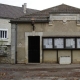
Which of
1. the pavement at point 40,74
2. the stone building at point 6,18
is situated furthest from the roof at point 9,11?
the pavement at point 40,74

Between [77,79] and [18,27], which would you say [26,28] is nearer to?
[18,27]

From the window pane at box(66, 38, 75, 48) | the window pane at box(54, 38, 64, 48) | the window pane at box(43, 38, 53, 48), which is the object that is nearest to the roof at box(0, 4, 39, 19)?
the window pane at box(43, 38, 53, 48)

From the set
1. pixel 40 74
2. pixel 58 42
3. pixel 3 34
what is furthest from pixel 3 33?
pixel 40 74

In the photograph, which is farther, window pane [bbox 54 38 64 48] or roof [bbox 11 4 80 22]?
window pane [bbox 54 38 64 48]

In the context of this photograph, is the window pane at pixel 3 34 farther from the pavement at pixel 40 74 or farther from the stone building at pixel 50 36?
the pavement at pixel 40 74

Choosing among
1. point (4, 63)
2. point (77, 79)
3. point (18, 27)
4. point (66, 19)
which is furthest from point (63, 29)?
point (77, 79)

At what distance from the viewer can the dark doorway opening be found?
21016 mm

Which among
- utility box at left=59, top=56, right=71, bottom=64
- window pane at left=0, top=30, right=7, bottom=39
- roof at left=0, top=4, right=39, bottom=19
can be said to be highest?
roof at left=0, top=4, right=39, bottom=19

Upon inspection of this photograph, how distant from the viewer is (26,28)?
2075 centimetres

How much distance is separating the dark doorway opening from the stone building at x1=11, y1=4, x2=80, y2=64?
26 centimetres

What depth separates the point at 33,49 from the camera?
2128 centimetres

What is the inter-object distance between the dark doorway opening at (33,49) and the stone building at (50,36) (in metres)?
0.26

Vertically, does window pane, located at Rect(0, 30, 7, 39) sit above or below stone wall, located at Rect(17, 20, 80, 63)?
above

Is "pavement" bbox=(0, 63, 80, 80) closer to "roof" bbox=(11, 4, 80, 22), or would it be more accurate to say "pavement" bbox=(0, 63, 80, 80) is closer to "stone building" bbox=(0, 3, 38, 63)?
"roof" bbox=(11, 4, 80, 22)
